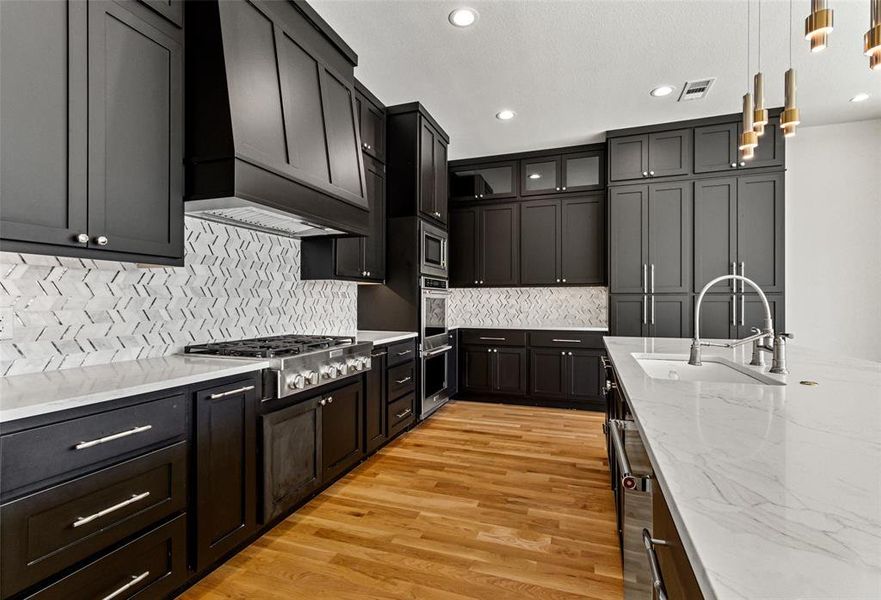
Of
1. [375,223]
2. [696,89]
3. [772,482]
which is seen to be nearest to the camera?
[772,482]

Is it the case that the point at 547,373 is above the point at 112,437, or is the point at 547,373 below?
below

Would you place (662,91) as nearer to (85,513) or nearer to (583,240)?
(583,240)

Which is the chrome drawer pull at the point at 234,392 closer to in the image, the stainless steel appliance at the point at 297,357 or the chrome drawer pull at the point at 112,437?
the stainless steel appliance at the point at 297,357

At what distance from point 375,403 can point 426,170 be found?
7.18ft

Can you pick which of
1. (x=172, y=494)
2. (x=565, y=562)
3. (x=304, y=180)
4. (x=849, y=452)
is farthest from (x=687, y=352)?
(x=172, y=494)

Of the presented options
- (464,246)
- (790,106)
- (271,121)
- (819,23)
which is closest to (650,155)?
(464,246)

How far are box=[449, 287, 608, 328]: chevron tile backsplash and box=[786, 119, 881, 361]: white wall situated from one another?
6.02 ft

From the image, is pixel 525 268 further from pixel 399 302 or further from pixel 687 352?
pixel 687 352

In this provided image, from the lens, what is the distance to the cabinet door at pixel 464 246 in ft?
17.0

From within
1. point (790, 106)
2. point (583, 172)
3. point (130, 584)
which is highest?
point (583, 172)

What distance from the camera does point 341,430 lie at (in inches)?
104

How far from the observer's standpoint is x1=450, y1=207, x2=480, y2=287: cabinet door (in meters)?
5.17

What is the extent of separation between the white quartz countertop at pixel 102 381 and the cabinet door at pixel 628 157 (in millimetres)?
3899

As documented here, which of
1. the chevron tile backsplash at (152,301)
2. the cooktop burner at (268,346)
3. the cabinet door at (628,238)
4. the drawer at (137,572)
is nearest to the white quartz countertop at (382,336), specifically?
the cooktop burner at (268,346)
